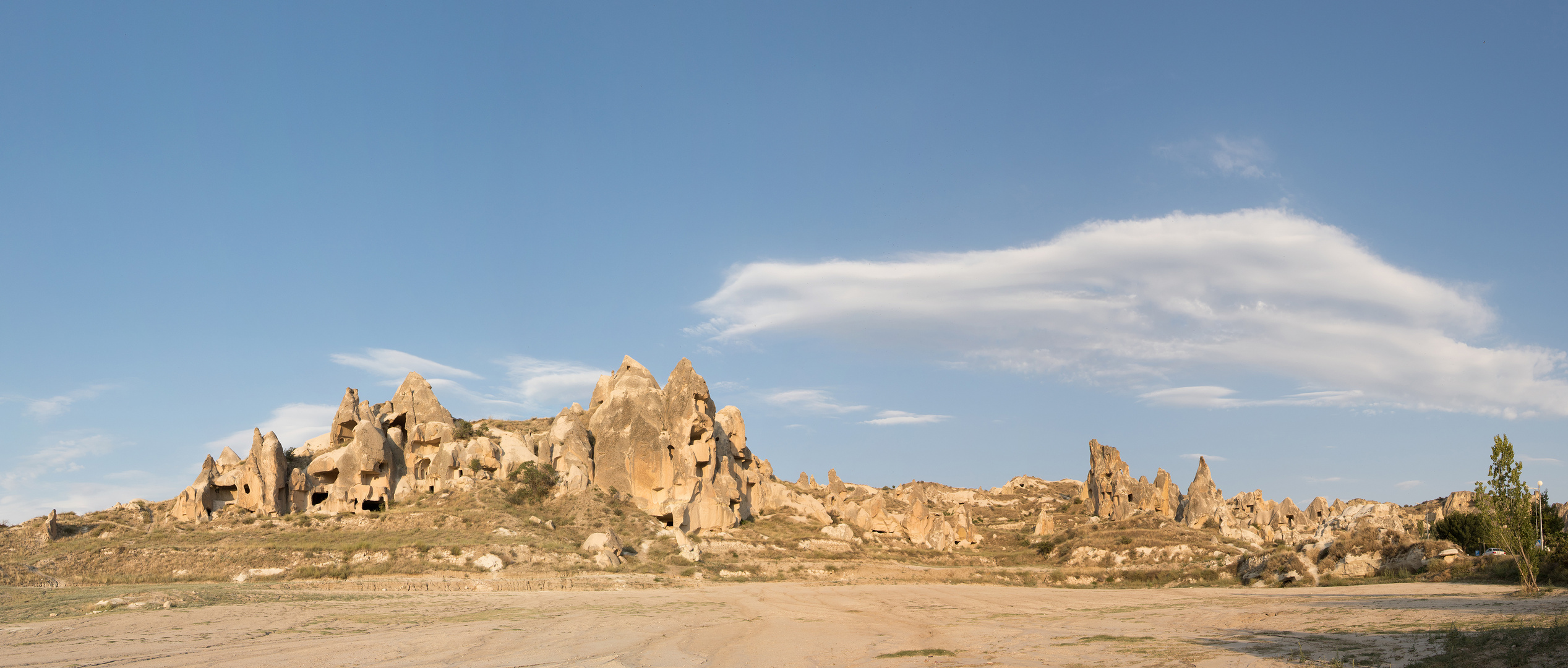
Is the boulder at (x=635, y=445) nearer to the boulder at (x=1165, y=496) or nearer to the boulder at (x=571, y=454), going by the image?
the boulder at (x=571, y=454)

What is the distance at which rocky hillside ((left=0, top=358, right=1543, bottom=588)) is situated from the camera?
125ft

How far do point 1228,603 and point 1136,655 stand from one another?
15018 mm

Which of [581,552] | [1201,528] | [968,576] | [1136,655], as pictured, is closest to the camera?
[1136,655]

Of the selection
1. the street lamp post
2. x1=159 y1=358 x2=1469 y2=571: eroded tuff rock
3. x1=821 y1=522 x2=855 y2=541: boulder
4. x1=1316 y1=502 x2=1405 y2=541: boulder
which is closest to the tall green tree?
the street lamp post

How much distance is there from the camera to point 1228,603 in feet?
85.5

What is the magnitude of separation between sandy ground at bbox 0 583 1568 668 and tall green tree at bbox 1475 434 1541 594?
1331 mm

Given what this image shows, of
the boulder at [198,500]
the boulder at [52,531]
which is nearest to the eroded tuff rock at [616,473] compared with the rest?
the boulder at [198,500]

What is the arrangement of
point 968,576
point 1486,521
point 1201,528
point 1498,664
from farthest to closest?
point 1201,528 → point 968,576 → point 1486,521 → point 1498,664

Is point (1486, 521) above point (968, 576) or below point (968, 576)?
above

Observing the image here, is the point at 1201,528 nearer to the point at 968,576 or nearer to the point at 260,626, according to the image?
the point at 968,576

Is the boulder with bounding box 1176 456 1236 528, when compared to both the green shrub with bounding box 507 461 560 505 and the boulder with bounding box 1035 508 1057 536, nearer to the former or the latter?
the boulder with bounding box 1035 508 1057 536

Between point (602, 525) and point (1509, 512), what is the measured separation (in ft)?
138

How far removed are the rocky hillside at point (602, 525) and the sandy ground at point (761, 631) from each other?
10.3m

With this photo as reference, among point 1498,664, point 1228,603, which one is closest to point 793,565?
point 1228,603
